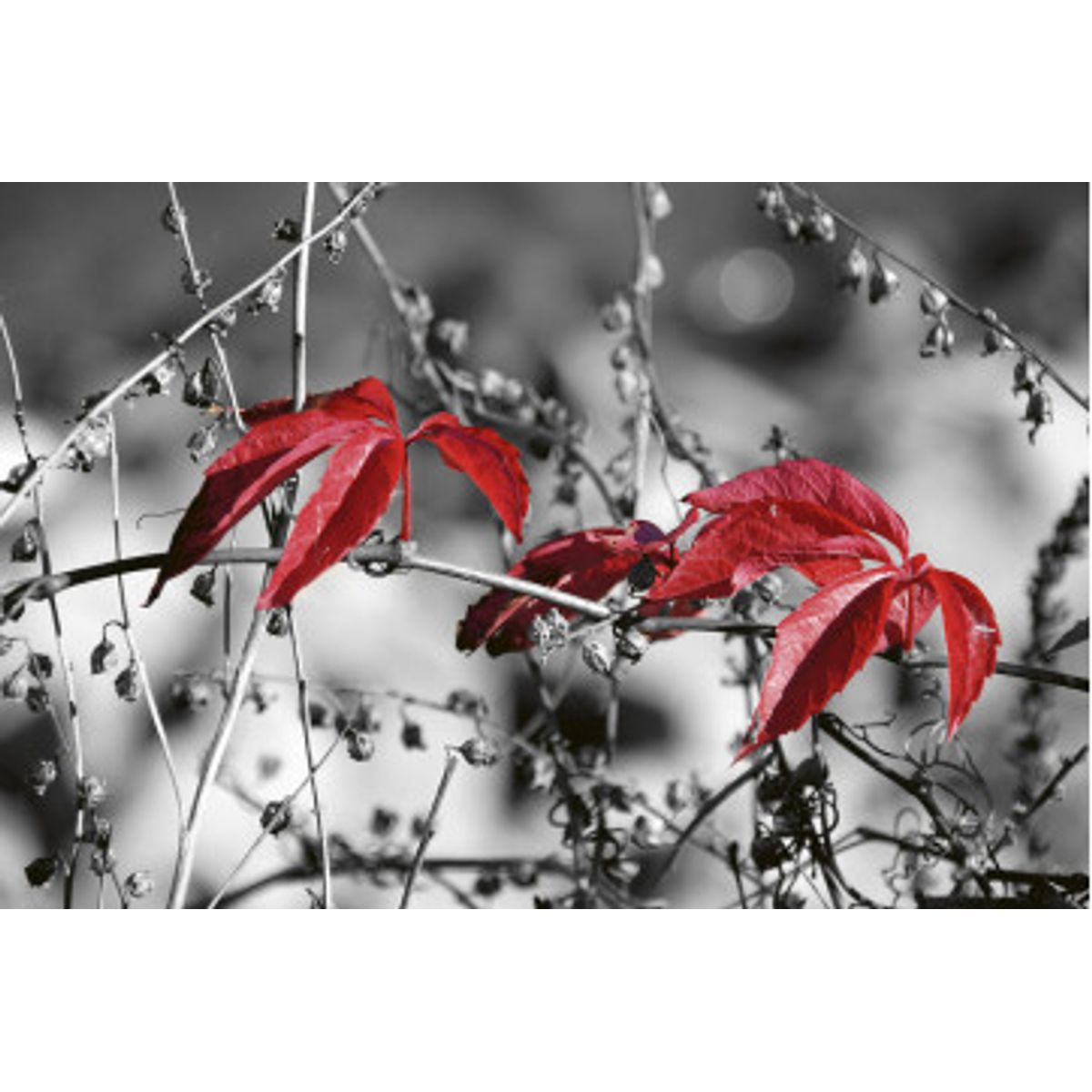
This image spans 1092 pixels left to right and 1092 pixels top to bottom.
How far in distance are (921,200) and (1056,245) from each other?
140 millimetres

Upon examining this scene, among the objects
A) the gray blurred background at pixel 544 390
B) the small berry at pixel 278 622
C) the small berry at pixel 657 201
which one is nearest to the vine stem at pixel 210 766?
the small berry at pixel 278 622

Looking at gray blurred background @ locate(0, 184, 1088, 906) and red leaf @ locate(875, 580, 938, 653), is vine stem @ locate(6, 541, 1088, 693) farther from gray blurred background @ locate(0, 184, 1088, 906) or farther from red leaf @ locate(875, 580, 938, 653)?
gray blurred background @ locate(0, 184, 1088, 906)

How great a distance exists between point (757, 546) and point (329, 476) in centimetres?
19

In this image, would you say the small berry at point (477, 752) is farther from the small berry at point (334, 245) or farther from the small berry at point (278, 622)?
the small berry at point (334, 245)

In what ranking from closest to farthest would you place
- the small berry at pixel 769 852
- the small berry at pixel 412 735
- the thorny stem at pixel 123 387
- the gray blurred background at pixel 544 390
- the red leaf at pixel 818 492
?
the thorny stem at pixel 123 387, the red leaf at pixel 818 492, the small berry at pixel 769 852, the small berry at pixel 412 735, the gray blurred background at pixel 544 390

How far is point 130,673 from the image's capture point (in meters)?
0.75

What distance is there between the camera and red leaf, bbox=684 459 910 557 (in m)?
0.71

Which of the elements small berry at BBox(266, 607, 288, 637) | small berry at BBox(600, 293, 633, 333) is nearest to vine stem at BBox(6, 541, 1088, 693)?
small berry at BBox(266, 607, 288, 637)

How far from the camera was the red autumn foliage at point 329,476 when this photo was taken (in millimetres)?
654

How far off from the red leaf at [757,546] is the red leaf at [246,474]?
165 mm

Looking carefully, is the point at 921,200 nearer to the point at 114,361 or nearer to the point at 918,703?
the point at 918,703

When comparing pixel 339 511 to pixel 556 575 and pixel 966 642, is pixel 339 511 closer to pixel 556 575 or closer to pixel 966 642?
pixel 556 575
